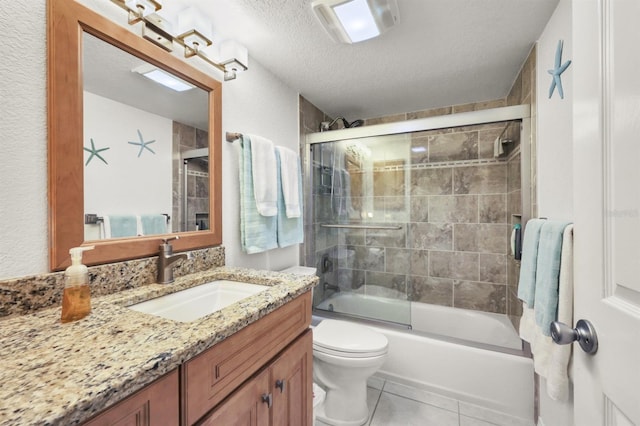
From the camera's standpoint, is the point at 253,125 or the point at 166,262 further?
the point at 253,125

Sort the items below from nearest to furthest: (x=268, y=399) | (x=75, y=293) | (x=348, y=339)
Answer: (x=75, y=293) → (x=268, y=399) → (x=348, y=339)

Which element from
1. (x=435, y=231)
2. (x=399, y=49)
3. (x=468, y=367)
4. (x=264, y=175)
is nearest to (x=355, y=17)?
(x=399, y=49)

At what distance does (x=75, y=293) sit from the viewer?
702 millimetres

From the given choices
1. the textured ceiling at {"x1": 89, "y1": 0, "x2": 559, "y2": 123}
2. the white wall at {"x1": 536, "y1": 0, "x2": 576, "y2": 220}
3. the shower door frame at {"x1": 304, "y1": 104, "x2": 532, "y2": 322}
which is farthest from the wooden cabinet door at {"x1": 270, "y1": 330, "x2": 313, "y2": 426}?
the shower door frame at {"x1": 304, "y1": 104, "x2": 532, "y2": 322}

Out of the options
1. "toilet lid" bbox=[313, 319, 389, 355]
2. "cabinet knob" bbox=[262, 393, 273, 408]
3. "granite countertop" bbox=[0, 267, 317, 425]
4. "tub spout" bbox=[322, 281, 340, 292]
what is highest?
"granite countertop" bbox=[0, 267, 317, 425]

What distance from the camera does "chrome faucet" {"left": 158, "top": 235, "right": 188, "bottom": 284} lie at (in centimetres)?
104

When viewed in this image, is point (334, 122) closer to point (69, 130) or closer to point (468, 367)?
point (69, 130)

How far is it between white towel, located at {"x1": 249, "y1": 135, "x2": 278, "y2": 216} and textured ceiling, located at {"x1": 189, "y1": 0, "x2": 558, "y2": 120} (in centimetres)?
57

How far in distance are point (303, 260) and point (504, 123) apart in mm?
1781

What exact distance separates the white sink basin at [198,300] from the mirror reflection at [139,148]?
0.95ft

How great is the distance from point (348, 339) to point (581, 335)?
118cm

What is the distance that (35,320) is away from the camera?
68 centimetres

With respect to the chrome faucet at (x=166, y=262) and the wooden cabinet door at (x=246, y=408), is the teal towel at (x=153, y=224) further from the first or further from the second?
the wooden cabinet door at (x=246, y=408)

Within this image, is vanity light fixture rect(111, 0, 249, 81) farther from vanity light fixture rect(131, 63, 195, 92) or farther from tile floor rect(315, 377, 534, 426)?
tile floor rect(315, 377, 534, 426)
